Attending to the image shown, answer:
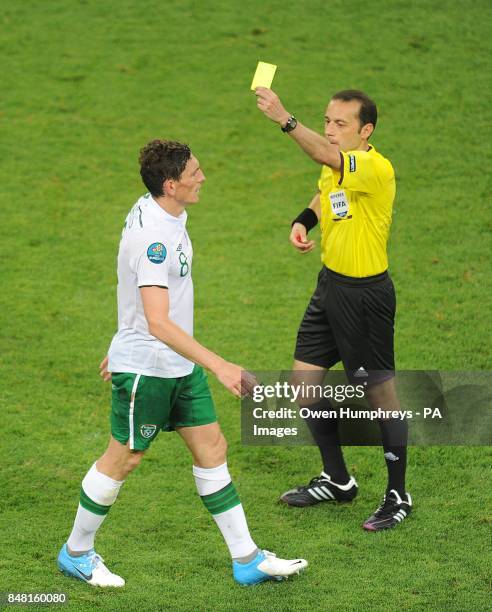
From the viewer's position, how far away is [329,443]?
621 centimetres

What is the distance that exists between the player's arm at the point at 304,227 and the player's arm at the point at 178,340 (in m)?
1.34

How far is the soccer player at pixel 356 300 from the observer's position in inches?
225

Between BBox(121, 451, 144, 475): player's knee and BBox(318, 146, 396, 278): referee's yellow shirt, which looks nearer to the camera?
BBox(121, 451, 144, 475): player's knee

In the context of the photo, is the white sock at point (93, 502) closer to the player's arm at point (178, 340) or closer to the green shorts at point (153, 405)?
the green shorts at point (153, 405)

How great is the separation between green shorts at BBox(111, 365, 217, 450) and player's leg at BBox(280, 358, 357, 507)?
108 centimetres

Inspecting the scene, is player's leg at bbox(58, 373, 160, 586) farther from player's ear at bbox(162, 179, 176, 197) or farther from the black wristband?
the black wristband

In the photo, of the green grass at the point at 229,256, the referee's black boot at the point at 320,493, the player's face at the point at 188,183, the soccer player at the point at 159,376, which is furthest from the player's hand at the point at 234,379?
the referee's black boot at the point at 320,493

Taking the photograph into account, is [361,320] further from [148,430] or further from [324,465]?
[148,430]

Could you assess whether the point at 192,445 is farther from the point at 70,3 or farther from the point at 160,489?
the point at 70,3

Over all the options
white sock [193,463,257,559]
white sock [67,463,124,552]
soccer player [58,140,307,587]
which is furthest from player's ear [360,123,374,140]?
white sock [67,463,124,552]

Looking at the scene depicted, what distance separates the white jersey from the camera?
4848 mm

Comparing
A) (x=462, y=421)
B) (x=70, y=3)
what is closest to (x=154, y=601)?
(x=462, y=421)

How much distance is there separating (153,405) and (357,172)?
1487mm

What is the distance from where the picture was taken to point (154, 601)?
5035mm
